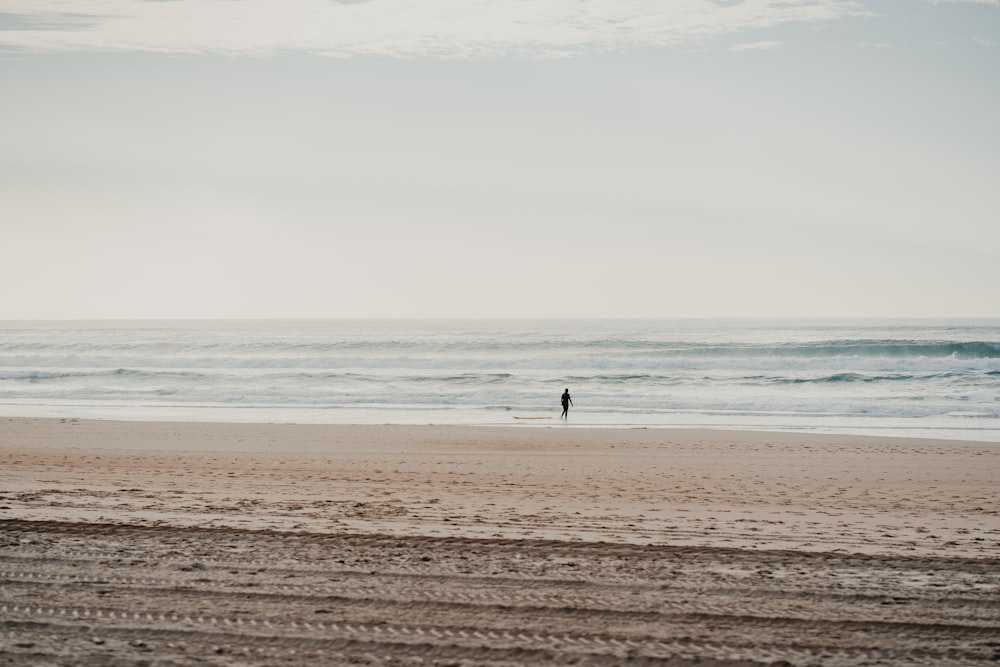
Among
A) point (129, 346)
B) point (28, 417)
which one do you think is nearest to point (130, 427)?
point (28, 417)

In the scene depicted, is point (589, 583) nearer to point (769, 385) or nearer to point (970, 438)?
point (970, 438)

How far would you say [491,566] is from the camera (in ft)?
24.4

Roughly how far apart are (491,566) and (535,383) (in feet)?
110

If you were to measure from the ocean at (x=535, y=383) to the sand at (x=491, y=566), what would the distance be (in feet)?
38.8

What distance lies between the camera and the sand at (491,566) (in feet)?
18.2

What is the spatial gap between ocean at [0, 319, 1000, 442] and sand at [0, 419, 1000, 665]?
466 inches

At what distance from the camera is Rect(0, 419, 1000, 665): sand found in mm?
5551

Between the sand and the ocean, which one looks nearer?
the sand

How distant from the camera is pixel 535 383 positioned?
40.8 m

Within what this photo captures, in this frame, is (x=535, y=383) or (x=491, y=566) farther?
(x=535, y=383)

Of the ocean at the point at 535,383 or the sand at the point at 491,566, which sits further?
the ocean at the point at 535,383

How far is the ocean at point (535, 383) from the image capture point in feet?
91.1

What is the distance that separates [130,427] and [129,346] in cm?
4542

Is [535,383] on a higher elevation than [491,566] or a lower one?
lower
